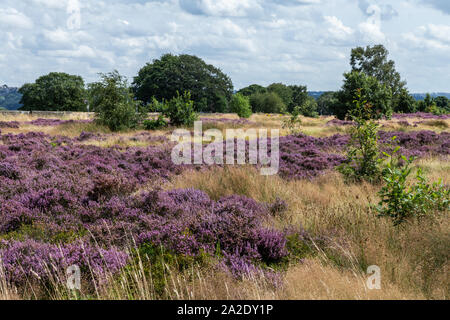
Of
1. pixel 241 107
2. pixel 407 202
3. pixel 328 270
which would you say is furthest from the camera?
pixel 241 107

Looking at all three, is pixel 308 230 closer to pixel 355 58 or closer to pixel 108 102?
pixel 108 102

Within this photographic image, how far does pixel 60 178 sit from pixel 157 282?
17.3 feet

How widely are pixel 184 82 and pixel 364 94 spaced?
146ft

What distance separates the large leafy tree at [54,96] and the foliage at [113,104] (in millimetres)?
47414

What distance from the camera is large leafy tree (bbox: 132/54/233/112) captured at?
2785 inches

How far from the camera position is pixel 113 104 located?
23.3 m

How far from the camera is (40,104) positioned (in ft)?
226

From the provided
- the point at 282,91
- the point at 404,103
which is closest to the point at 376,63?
the point at 404,103

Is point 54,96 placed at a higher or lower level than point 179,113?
higher

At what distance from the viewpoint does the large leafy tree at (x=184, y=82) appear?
70.8 m

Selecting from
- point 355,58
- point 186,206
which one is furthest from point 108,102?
point 355,58

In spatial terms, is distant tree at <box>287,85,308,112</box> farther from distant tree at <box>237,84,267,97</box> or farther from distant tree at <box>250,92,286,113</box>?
distant tree at <box>250,92,286,113</box>

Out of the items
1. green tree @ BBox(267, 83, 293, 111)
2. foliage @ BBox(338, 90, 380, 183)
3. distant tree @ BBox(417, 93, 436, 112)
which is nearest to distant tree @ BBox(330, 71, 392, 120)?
foliage @ BBox(338, 90, 380, 183)

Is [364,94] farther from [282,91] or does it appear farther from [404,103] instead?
[282,91]
